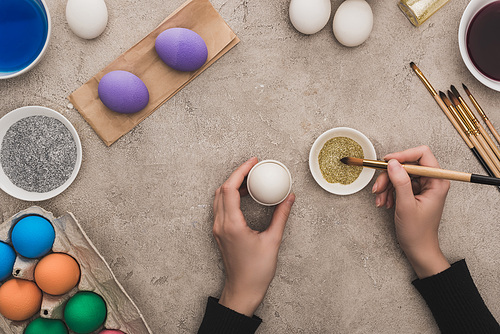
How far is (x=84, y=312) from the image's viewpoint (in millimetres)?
807

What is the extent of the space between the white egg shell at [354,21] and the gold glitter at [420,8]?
0.10 metres

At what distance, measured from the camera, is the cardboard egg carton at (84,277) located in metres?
0.84

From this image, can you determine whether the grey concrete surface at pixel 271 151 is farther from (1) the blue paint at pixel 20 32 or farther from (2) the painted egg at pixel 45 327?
(2) the painted egg at pixel 45 327

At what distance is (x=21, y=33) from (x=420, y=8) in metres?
0.95

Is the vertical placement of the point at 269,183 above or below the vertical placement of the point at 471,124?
above

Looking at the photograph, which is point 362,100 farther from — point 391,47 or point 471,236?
point 471,236

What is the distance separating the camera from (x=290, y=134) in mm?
930

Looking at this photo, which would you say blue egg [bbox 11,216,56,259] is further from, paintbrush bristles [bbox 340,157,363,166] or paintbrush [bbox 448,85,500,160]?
paintbrush [bbox 448,85,500,160]

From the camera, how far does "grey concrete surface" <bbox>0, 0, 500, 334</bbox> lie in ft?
3.00

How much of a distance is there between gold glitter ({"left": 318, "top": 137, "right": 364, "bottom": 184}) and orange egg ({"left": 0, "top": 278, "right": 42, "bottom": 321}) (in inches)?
28.7

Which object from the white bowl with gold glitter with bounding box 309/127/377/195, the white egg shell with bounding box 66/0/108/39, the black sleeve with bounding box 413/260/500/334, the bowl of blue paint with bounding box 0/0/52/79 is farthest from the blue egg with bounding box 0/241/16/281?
the black sleeve with bounding box 413/260/500/334

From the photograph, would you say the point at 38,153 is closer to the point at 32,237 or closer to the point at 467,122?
the point at 32,237

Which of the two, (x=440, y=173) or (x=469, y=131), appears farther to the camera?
(x=469, y=131)

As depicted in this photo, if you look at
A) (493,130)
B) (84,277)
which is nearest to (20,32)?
(84,277)
